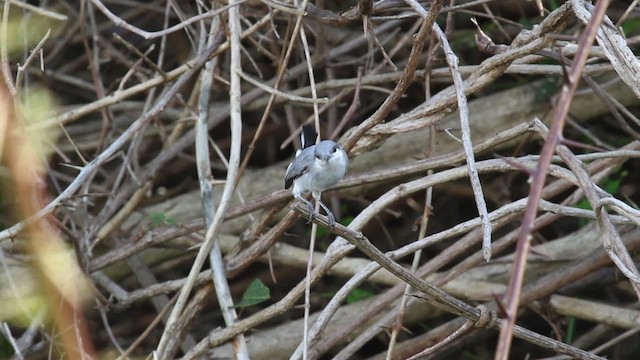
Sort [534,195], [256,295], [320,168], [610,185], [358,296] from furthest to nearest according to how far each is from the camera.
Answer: [358,296], [610,185], [256,295], [320,168], [534,195]

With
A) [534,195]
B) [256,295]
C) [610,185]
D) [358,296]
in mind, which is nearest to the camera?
Result: [534,195]

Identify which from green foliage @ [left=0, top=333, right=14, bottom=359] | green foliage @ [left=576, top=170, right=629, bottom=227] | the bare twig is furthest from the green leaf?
the bare twig

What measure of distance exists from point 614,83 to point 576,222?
27.2 inches

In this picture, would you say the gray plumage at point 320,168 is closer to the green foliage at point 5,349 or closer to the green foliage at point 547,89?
the green foliage at point 547,89

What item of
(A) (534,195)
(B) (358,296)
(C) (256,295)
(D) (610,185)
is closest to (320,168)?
(C) (256,295)

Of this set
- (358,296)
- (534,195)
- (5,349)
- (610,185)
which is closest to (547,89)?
(610,185)

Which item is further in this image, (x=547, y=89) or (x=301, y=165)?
(x=547, y=89)

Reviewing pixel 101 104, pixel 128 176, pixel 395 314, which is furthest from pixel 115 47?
pixel 395 314

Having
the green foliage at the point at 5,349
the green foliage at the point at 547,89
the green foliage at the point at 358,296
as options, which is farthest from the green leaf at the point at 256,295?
the green foliage at the point at 547,89

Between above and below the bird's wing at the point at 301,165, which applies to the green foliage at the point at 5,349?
below

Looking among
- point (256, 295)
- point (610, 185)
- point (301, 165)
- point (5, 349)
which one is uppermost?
point (301, 165)

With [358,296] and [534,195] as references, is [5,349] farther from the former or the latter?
[534,195]

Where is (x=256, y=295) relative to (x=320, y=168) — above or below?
below

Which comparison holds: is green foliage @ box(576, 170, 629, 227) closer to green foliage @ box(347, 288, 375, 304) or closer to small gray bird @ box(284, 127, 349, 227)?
green foliage @ box(347, 288, 375, 304)
